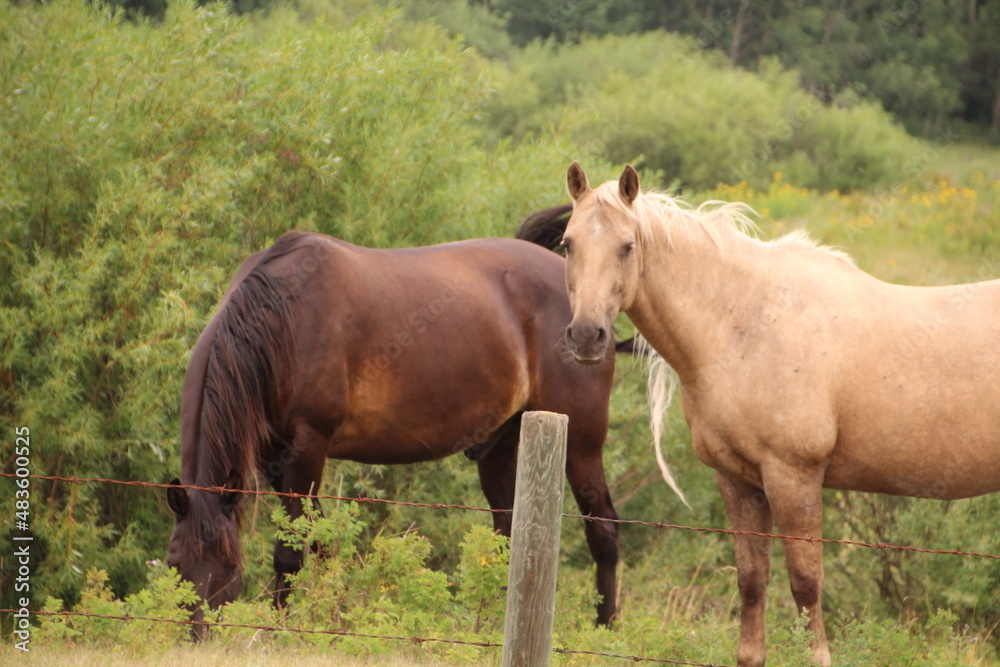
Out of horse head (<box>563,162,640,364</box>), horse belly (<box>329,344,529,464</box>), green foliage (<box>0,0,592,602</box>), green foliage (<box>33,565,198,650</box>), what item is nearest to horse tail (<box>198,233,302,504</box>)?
horse belly (<box>329,344,529,464</box>)

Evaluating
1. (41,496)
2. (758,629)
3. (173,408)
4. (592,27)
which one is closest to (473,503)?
(173,408)

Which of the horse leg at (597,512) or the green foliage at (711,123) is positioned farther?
the green foliage at (711,123)

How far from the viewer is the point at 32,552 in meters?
6.39

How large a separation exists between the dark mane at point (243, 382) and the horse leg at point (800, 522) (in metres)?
2.25

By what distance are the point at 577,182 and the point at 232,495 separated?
6.67ft

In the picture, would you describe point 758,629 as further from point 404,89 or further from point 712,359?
point 404,89

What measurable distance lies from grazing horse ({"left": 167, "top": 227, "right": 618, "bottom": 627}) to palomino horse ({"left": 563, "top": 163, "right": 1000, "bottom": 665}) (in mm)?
1441

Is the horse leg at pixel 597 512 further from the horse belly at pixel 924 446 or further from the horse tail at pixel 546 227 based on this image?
the horse belly at pixel 924 446

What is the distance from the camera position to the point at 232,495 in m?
4.19

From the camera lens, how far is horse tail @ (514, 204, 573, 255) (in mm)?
6398

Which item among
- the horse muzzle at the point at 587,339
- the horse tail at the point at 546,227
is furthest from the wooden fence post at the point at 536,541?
the horse tail at the point at 546,227

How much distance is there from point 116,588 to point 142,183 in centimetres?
282

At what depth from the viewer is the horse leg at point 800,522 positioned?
379 cm

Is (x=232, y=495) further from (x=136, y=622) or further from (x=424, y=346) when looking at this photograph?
(x=424, y=346)
